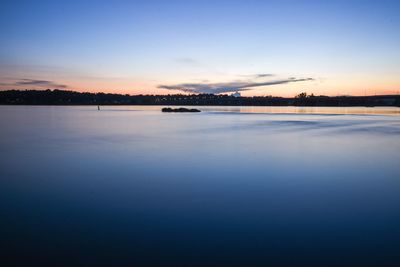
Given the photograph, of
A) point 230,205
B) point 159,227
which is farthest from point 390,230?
point 159,227

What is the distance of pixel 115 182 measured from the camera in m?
9.26

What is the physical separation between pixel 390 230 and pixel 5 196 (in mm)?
8360

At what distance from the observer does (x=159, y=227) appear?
5.75 m

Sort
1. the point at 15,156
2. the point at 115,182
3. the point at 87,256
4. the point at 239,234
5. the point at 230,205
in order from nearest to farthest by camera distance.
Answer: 1. the point at 87,256
2. the point at 239,234
3. the point at 230,205
4. the point at 115,182
5. the point at 15,156

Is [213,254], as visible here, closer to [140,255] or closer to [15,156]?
[140,255]

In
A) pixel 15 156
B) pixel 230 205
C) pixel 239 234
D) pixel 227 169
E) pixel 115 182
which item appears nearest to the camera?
pixel 239 234

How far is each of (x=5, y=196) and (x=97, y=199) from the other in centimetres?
224

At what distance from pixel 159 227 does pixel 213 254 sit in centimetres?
140

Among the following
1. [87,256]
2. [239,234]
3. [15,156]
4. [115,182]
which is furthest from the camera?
[15,156]

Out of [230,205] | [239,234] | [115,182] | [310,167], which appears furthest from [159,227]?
[310,167]

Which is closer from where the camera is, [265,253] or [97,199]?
[265,253]

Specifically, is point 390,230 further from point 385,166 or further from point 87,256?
point 385,166

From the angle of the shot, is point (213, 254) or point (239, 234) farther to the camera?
point (239, 234)

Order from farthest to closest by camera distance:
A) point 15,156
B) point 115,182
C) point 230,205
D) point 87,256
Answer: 1. point 15,156
2. point 115,182
3. point 230,205
4. point 87,256
